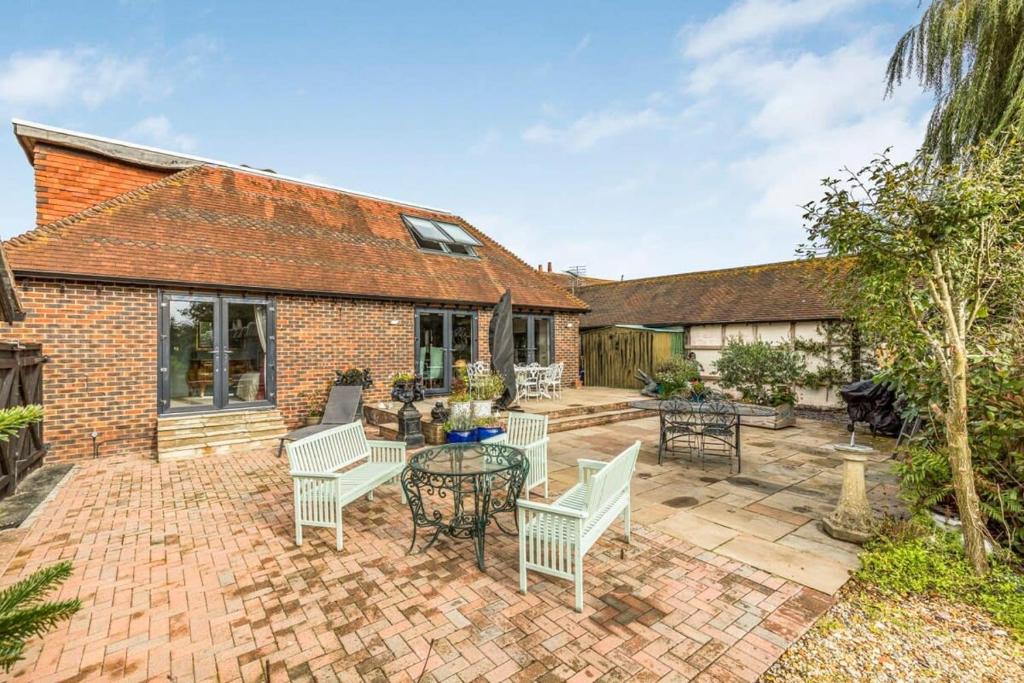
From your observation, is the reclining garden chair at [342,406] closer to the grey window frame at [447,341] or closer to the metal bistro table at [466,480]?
the grey window frame at [447,341]

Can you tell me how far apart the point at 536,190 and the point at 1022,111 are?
10.6 meters

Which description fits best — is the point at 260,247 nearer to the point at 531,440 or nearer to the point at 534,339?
the point at 534,339

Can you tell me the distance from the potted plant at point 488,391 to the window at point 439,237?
18.0 ft

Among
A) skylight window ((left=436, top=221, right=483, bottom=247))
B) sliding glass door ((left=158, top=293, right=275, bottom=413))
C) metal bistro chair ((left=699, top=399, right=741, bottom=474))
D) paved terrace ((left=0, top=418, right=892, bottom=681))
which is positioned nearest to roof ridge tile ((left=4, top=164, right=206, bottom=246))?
sliding glass door ((left=158, top=293, right=275, bottom=413))

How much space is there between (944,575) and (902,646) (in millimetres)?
1093

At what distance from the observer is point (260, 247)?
9.34 metres

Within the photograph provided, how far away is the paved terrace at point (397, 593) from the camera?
2.62m

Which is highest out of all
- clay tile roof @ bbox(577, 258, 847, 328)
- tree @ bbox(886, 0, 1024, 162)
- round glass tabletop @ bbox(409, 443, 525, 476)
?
→ tree @ bbox(886, 0, 1024, 162)

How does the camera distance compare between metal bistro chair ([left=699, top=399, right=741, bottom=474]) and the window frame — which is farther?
the window frame

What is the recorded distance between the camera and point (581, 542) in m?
3.14

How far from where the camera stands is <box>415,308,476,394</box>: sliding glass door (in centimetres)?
1073

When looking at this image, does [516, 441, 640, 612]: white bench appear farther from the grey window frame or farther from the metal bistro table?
the grey window frame

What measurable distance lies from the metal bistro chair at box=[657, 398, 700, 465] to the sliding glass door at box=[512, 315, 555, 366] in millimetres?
5556

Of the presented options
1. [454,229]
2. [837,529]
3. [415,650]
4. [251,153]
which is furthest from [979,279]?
[251,153]
